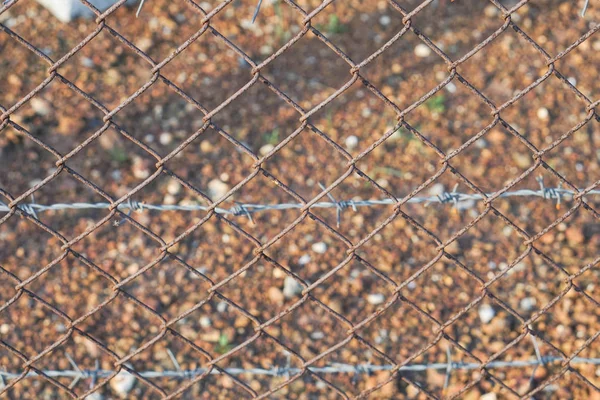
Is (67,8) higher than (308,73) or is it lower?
higher

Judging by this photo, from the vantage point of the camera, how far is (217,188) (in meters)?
3.26

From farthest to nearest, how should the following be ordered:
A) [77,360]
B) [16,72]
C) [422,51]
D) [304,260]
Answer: [422,51]
[16,72]
[304,260]
[77,360]

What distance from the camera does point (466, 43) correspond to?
3879mm

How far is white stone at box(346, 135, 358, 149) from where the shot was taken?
3420mm

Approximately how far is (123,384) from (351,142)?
145cm

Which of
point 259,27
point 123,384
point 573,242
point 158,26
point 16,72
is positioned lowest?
point 573,242

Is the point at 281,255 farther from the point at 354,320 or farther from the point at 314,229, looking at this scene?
the point at 354,320

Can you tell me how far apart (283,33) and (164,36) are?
23.4 inches

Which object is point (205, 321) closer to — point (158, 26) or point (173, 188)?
point (173, 188)

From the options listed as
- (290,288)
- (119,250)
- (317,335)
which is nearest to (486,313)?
(317,335)

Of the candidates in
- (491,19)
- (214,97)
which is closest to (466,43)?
(491,19)

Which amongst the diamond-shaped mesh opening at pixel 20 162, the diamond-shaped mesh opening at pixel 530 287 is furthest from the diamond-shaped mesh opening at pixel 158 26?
the diamond-shaped mesh opening at pixel 530 287

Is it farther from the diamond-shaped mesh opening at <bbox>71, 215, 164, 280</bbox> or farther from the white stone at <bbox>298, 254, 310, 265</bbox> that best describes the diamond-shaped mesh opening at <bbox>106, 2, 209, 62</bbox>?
the white stone at <bbox>298, 254, 310, 265</bbox>

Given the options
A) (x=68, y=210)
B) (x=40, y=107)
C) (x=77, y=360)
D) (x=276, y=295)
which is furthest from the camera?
(x=40, y=107)
